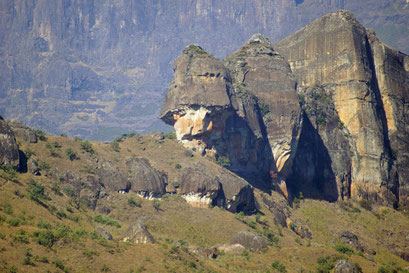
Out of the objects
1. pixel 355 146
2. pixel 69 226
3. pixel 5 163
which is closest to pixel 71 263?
pixel 69 226

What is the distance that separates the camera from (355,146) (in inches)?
3735

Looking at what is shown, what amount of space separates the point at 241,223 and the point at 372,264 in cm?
1996

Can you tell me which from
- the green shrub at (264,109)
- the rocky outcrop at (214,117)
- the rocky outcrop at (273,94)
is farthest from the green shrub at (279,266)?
the green shrub at (264,109)

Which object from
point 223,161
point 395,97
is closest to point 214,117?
point 223,161

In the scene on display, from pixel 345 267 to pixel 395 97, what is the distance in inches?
2312

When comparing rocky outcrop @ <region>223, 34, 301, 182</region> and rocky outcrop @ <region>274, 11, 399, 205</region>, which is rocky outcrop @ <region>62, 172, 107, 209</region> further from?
rocky outcrop @ <region>274, 11, 399, 205</region>

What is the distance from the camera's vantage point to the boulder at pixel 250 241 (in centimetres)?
5816

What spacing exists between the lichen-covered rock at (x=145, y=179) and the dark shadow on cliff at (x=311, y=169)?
2990cm

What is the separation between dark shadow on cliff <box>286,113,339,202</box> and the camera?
3728 inches

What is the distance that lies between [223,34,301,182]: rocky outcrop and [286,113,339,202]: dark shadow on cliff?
4.33 metres

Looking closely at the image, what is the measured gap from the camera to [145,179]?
7169 centimetres

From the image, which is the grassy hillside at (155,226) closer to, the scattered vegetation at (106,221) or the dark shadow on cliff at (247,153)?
the scattered vegetation at (106,221)

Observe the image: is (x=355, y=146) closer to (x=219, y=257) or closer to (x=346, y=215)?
(x=346, y=215)

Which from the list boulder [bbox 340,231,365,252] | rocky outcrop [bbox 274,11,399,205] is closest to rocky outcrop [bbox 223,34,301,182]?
rocky outcrop [bbox 274,11,399,205]
